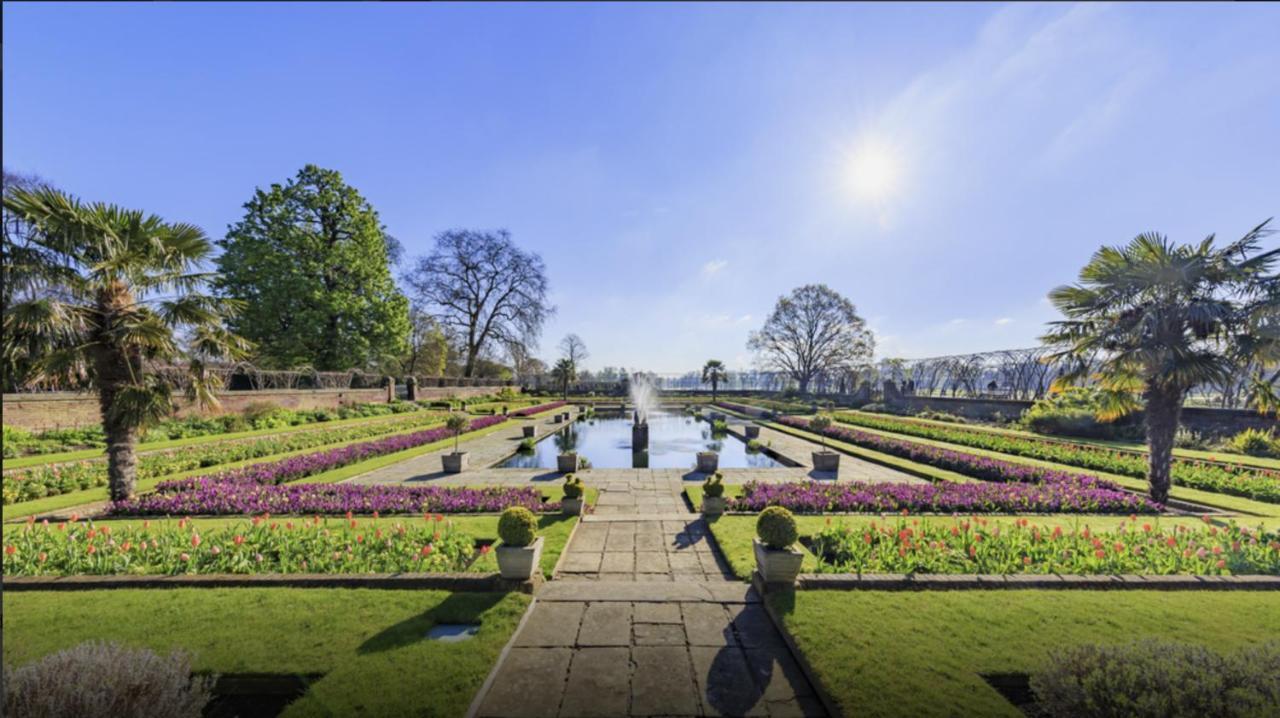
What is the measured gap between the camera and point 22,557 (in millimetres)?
6828

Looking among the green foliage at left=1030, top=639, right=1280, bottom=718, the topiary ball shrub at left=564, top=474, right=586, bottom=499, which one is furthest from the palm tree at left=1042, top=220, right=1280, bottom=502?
the topiary ball shrub at left=564, top=474, right=586, bottom=499

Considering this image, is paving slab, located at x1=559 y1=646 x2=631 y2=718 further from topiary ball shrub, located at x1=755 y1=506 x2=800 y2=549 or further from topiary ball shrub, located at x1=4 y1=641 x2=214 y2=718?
topiary ball shrub, located at x1=4 y1=641 x2=214 y2=718

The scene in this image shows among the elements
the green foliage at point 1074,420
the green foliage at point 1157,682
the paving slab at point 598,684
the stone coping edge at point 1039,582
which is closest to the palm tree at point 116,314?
the paving slab at point 598,684

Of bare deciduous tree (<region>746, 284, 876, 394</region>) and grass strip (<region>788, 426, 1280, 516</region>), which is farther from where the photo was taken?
bare deciduous tree (<region>746, 284, 876, 394</region>)

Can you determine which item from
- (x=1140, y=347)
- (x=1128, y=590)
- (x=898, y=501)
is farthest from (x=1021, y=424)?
(x=1128, y=590)

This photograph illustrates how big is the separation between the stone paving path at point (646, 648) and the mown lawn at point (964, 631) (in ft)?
1.46

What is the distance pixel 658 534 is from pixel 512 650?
151 inches

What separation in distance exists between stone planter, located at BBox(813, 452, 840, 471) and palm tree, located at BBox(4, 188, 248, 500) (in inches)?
558

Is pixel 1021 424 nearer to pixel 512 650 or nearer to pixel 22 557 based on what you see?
pixel 512 650

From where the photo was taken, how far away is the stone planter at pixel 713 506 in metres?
9.80

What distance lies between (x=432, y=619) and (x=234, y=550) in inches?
145

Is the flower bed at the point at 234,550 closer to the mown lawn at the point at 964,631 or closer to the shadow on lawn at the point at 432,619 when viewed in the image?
the shadow on lawn at the point at 432,619

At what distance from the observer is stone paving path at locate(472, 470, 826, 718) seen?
4656 mm

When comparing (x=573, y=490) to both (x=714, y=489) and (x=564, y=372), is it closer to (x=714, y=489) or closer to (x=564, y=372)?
(x=714, y=489)
